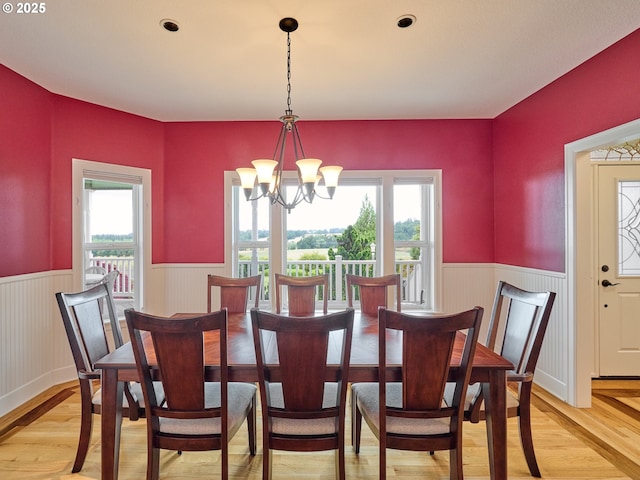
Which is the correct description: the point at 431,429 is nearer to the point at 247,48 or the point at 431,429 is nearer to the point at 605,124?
the point at 605,124

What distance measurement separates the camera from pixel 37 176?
3123 millimetres

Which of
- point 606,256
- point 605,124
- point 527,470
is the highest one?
point 605,124

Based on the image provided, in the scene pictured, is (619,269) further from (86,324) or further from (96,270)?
(96,270)

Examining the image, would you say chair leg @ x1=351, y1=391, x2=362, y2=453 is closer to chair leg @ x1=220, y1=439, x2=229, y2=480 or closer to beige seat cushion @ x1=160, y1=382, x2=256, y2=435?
beige seat cushion @ x1=160, y1=382, x2=256, y2=435

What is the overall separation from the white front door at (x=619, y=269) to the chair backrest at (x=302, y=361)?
3.17 m

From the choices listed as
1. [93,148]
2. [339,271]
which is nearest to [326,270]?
[339,271]

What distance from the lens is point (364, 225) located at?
13.8 ft

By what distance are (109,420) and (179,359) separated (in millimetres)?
564

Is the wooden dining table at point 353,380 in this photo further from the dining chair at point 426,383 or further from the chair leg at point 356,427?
the chair leg at point 356,427

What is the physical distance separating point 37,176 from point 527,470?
4.40 metres

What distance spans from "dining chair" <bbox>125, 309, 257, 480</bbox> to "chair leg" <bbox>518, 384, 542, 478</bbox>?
1611mm

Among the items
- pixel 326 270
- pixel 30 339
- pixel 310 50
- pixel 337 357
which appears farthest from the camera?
pixel 326 270

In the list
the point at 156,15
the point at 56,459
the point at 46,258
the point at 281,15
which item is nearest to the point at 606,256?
the point at 281,15

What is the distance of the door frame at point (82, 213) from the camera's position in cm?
341
